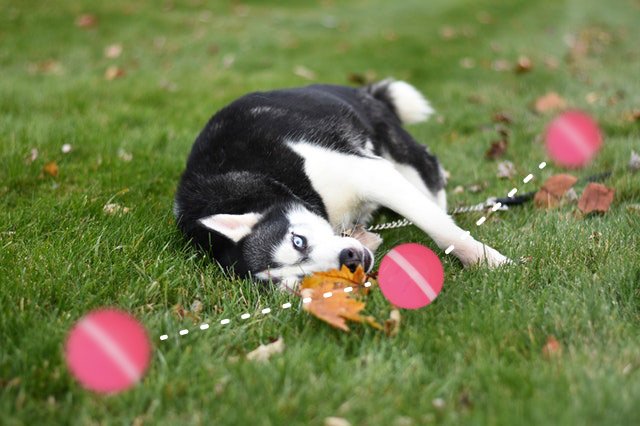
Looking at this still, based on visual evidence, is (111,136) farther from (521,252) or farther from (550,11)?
(550,11)

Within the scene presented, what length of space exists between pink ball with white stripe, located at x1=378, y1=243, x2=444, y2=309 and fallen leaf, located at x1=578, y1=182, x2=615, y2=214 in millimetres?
1355

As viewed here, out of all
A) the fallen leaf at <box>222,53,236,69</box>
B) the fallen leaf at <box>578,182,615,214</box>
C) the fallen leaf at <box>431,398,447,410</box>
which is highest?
the fallen leaf at <box>431,398,447,410</box>

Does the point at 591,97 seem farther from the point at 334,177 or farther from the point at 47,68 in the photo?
the point at 47,68

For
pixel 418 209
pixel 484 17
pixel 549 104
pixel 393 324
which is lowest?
pixel 484 17

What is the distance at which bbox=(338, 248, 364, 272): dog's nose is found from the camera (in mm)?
2727

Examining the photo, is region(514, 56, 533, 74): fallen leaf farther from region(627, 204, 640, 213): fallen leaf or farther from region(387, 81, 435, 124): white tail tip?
region(627, 204, 640, 213): fallen leaf

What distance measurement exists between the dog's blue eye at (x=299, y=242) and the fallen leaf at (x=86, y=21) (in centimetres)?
695

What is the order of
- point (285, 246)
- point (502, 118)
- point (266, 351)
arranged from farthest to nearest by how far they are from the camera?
1. point (502, 118)
2. point (285, 246)
3. point (266, 351)

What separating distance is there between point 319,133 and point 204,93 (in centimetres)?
320

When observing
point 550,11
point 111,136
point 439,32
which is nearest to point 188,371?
point 111,136

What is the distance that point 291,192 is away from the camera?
3143 mm

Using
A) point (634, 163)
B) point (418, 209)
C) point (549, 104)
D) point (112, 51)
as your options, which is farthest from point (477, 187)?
point (112, 51)

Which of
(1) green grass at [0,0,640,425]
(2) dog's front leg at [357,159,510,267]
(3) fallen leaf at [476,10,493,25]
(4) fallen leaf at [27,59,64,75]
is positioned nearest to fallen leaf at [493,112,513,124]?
(1) green grass at [0,0,640,425]

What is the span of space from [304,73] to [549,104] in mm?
2685
